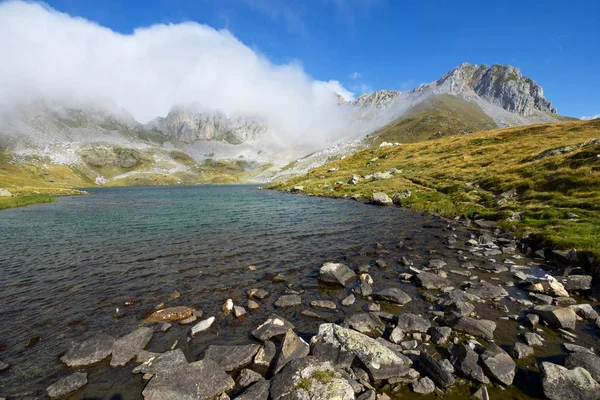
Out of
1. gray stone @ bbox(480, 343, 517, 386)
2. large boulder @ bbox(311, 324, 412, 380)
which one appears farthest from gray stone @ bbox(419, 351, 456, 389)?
gray stone @ bbox(480, 343, 517, 386)

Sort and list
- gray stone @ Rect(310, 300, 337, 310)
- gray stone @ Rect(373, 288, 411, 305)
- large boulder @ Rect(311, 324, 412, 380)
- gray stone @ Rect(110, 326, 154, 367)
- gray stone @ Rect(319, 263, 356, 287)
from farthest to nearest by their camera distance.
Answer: gray stone @ Rect(319, 263, 356, 287) < gray stone @ Rect(373, 288, 411, 305) < gray stone @ Rect(310, 300, 337, 310) < gray stone @ Rect(110, 326, 154, 367) < large boulder @ Rect(311, 324, 412, 380)

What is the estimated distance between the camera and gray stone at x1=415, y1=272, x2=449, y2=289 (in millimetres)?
18344

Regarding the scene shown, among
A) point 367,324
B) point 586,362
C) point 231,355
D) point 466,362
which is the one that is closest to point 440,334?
point 466,362

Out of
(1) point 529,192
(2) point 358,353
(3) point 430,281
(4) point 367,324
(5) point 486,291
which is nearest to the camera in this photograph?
(2) point 358,353

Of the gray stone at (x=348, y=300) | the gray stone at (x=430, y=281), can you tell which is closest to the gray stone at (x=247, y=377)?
the gray stone at (x=348, y=300)

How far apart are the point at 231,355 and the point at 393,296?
33.7 ft

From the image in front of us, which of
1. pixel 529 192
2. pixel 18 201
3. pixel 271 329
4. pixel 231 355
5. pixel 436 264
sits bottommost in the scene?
pixel 18 201

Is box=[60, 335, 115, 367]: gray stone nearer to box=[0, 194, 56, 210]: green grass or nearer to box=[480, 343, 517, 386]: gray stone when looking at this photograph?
box=[480, 343, 517, 386]: gray stone

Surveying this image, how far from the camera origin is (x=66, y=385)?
397 inches

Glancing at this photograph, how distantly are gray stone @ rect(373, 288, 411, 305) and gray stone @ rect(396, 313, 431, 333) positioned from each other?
2275 millimetres

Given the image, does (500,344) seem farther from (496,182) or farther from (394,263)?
(496,182)

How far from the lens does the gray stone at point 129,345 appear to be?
11.5m

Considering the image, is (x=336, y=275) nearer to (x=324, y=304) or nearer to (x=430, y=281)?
(x=324, y=304)

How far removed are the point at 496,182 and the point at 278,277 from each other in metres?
55.3
